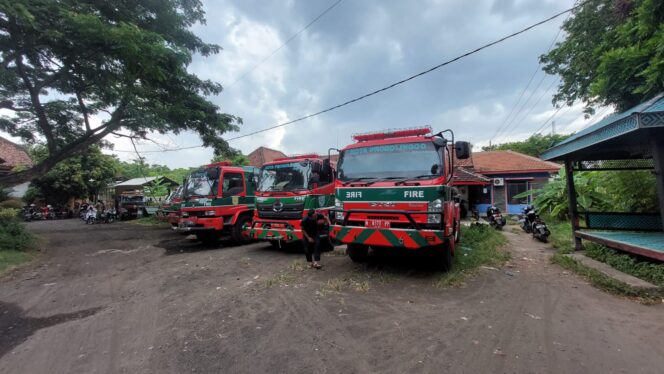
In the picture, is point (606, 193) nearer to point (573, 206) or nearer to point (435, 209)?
point (573, 206)

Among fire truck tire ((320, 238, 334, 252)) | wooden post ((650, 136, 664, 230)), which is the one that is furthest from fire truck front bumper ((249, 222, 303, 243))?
wooden post ((650, 136, 664, 230))

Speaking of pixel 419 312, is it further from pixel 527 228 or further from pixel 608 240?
pixel 527 228

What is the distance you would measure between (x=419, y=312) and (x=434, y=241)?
1.24 metres

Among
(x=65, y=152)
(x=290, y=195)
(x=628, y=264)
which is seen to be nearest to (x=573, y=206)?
(x=628, y=264)

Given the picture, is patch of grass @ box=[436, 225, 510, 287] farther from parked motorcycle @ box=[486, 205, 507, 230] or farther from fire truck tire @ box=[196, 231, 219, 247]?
fire truck tire @ box=[196, 231, 219, 247]

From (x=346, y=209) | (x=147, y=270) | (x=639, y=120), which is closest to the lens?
(x=639, y=120)

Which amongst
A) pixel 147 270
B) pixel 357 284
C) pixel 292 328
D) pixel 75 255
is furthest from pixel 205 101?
pixel 292 328

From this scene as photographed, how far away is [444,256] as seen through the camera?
5.75 m

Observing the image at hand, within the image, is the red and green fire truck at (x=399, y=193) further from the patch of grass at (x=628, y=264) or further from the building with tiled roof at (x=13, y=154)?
the building with tiled roof at (x=13, y=154)

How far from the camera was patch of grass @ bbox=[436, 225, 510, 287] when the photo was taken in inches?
217

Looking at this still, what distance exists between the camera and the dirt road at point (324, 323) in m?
3.00

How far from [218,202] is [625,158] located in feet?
34.5

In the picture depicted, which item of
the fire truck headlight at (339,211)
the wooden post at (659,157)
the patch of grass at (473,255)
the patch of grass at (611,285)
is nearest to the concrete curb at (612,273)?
the patch of grass at (611,285)

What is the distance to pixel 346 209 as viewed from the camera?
19.1ft
